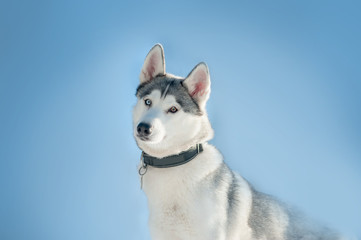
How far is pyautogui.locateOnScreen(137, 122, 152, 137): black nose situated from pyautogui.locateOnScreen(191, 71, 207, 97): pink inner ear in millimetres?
884

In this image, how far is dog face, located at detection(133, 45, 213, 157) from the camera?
4.34 m

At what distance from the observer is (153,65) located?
194 inches

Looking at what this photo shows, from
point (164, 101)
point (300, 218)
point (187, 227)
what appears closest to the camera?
point (187, 227)

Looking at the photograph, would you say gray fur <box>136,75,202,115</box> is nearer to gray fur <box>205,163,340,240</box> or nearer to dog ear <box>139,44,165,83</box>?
dog ear <box>139,44,165,83</box>

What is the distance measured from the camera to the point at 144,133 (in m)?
4.14

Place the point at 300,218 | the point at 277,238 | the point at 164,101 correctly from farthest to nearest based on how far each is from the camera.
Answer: the point at 300,218 < the point at 277,238 < the point at 164,101

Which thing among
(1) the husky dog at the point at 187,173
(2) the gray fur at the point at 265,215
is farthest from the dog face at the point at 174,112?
(2) the gray fur at the point at 265,215

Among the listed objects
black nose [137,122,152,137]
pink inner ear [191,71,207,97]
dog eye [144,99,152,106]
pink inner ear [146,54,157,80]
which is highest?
pink inner ear [146,54,157,80]

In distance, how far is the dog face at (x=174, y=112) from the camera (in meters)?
4.34

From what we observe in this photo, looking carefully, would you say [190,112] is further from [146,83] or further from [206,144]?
[146,83]

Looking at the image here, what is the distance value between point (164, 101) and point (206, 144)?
85cm

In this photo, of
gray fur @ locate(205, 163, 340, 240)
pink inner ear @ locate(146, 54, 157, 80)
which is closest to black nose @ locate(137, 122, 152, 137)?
gray fur @ locate(205, 163, 340, 240)

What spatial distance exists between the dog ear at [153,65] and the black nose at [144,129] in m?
1.06

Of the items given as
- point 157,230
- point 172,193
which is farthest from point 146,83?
point 157,230
